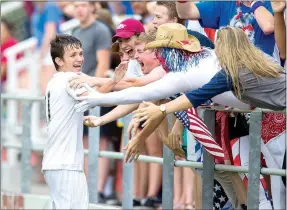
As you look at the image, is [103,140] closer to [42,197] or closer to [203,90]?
[42,197]

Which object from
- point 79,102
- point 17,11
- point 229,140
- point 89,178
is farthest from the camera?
point 17,11

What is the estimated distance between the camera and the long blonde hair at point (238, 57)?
8.20 meters

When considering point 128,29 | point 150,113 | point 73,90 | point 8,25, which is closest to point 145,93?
point 150,113

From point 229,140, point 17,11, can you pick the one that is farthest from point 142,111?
point 17,11

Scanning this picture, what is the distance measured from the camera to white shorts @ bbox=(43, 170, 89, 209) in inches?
347

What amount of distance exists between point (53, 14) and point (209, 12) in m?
5.42

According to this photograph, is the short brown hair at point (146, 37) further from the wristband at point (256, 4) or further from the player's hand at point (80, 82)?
the wristband at point (256, 4)

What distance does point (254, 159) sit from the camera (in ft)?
28.7

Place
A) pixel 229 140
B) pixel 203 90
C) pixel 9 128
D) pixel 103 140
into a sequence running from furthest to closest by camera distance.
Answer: pixel 9 128 → pixel 103 140 → pixel 229 140 → pixel 203 90

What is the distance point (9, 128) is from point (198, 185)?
4.81m

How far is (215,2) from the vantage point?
9906 millimetres

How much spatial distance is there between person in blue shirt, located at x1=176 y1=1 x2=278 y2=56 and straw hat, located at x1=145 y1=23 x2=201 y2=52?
3.07 feet

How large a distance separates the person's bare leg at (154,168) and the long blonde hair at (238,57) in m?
3.27

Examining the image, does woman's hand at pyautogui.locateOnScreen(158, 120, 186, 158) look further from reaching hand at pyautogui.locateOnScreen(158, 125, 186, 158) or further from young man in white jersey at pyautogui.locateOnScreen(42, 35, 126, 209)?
young man in white jersey at pyautogui.locateOnScreen(42, 35, 126, 209)
